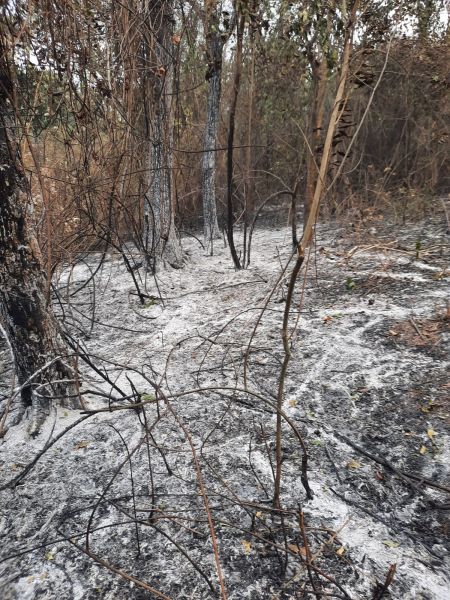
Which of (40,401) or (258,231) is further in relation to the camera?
(258,231)

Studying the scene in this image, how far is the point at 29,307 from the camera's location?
199cm

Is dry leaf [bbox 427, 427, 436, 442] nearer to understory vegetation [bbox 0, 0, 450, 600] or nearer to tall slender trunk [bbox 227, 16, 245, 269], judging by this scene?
understory vegetation [bbox 0, 0, 450, 600]

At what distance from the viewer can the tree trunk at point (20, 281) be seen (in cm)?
179

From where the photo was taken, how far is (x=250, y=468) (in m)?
1.81

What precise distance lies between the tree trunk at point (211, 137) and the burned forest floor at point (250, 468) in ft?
8.57

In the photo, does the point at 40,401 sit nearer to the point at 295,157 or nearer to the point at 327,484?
the point at 327,484

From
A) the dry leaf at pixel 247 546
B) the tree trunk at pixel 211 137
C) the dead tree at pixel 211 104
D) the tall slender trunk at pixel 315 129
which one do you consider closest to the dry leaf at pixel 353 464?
the dry leaf at pixel 247 546

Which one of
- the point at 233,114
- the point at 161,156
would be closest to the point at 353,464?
the point at 233,114

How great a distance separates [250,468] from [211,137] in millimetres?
4570

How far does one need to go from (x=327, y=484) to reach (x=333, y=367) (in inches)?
34.5

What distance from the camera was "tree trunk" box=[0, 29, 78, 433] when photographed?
1793 millimetres

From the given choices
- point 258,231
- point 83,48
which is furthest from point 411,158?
point 83,48

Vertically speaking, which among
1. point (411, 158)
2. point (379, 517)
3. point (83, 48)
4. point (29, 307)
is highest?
point (83, 48)

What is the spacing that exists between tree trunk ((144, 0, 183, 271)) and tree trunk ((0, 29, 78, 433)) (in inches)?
76.9
